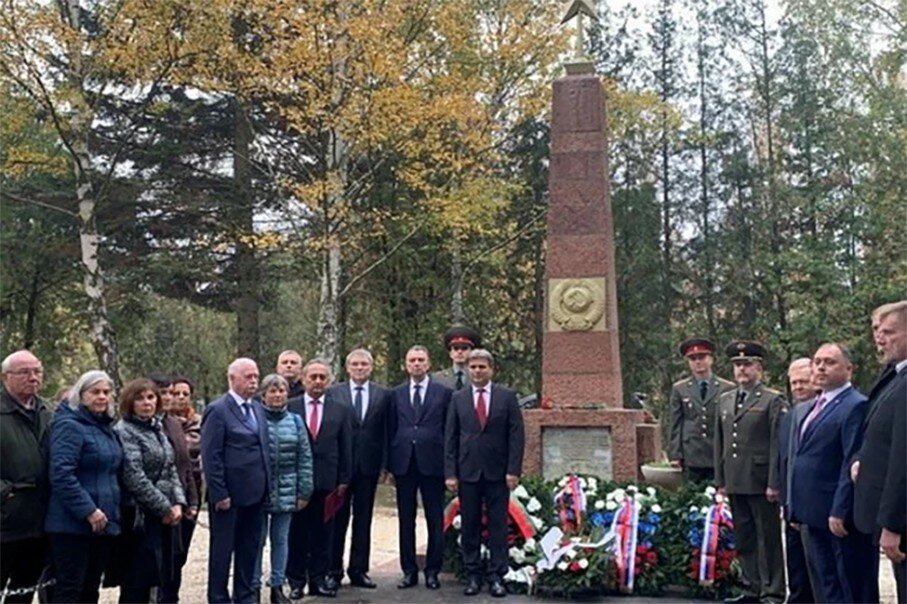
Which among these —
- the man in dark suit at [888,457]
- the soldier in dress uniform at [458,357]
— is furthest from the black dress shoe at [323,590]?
the man in dark suit at [888,457]

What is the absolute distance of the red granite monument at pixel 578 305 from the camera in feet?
24.3

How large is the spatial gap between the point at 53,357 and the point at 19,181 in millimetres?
4028

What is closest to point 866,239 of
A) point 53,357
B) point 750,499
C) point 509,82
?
point 509,82

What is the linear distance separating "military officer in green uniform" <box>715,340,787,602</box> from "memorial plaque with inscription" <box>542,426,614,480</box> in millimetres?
1253

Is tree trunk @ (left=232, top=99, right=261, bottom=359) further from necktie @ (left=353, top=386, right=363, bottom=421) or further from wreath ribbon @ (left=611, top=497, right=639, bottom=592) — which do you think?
wreath ribbon @ (left=611, top=497, right=639, bottom=592)

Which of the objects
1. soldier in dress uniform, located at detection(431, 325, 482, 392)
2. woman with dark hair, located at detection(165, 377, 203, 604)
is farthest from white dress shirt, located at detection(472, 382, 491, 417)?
woman with dark hair, located at detection(165, 377, 203, 604)

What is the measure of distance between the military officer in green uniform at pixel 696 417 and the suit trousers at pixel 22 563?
441cm

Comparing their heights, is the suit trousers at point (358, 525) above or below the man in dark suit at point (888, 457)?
below

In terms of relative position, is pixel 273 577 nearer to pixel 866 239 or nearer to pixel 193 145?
pixel 193 145

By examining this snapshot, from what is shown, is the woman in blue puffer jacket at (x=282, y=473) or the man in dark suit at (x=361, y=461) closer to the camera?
the woman in blue puffer jacket at (x=282, y=473)

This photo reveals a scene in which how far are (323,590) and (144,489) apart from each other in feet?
6.62

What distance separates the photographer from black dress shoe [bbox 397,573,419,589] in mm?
6455

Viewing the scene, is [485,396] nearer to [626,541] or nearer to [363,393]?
[363,393]

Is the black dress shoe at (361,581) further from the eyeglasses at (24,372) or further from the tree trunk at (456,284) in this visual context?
the tree trunk at (456,284)
